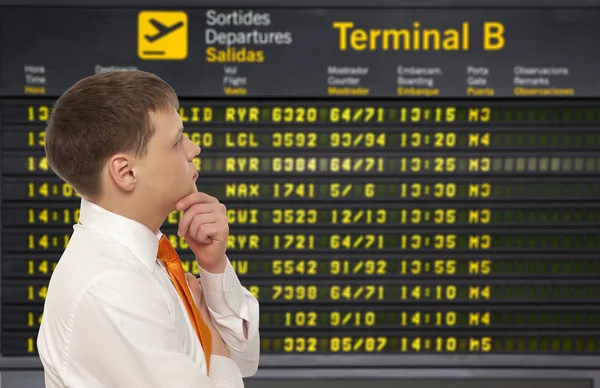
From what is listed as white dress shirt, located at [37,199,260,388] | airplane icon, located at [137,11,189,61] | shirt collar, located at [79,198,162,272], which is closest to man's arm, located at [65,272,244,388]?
white dress shirt, located at [37,199,260,388]

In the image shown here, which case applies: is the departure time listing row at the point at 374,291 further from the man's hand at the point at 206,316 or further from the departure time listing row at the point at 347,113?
the man's hand at the point at 206,316

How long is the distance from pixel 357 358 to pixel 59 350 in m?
3.07

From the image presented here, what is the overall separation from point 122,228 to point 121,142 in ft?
0.60

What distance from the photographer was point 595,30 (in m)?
4.21

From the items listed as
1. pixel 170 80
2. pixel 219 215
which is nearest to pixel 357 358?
pixel 170 80

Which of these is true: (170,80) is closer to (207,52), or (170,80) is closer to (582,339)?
(207,52)

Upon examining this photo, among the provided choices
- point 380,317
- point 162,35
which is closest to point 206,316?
point 380,317

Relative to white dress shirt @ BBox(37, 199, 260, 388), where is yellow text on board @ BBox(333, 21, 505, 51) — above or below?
above

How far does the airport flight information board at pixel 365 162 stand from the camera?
13.7ft

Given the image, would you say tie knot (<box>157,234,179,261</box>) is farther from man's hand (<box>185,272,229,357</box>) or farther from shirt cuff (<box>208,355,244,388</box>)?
shirt cuff (<box>208,355,244,388</box>)

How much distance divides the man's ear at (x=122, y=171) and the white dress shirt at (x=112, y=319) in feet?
0.25

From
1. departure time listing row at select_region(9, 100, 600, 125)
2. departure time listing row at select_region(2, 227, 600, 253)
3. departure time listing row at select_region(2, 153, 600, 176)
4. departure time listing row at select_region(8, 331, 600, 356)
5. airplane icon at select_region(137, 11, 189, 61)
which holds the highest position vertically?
airplane icon at select_region(137, 11, 189, 61)

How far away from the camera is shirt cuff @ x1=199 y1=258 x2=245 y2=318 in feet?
5.56

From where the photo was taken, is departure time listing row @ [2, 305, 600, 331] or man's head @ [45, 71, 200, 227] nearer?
man's head @ [45, 71, 200, 227]
